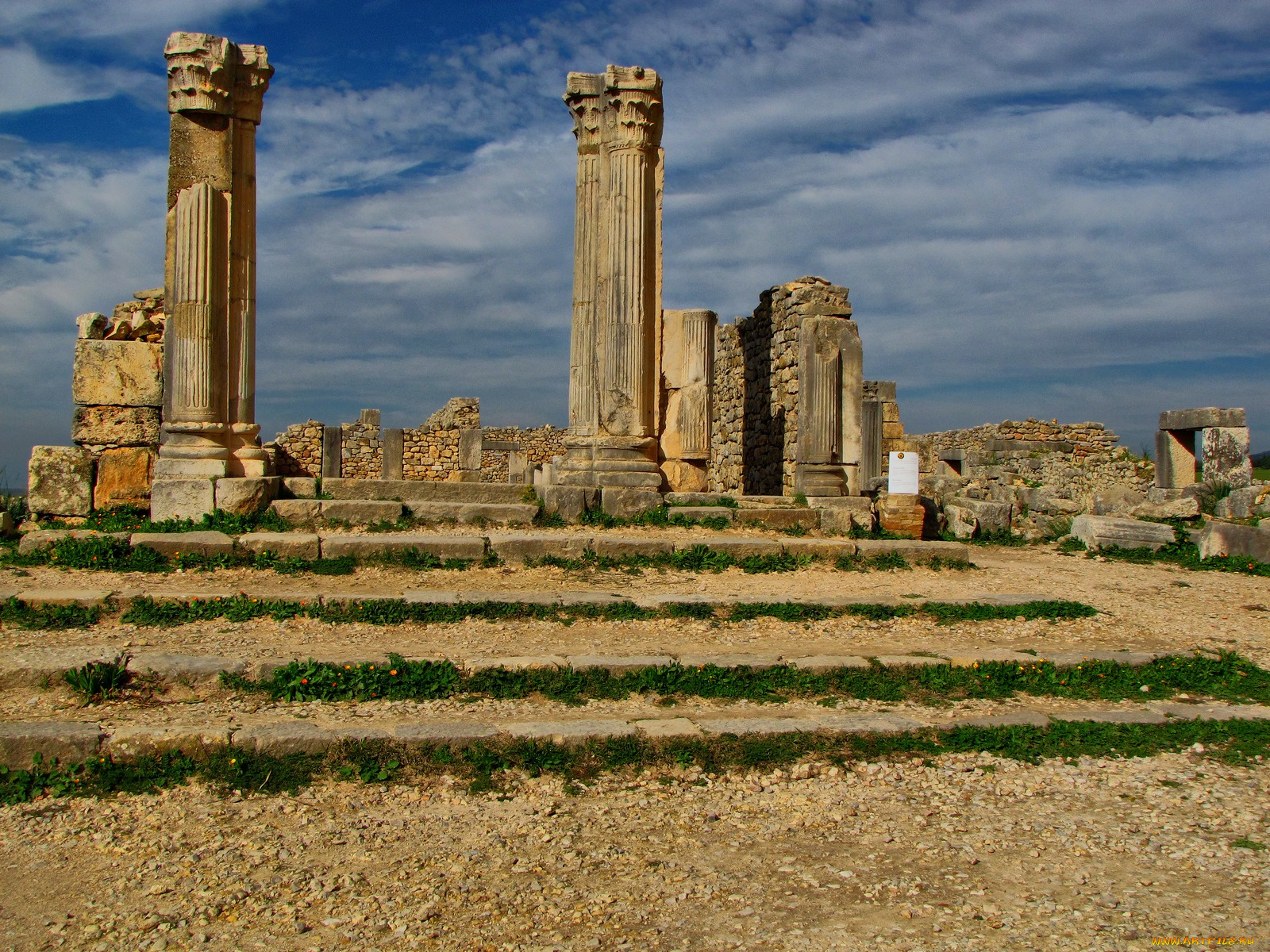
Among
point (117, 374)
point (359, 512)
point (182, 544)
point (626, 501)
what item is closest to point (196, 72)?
point (117, 374)

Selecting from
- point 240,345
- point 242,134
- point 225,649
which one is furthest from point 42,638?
point 242,134

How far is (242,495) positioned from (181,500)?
0.60 metres

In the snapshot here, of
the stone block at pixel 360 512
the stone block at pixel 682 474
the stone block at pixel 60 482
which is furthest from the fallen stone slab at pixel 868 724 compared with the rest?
→ the stone block at pixel 60 482

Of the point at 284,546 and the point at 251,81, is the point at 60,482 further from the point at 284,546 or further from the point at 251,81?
the point at 251,81

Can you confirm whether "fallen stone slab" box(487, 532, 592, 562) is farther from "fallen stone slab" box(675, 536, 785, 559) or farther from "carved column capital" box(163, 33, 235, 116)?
"carved column capital" box(163, 33, 235, 116)

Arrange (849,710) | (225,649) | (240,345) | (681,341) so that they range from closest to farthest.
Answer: (849,710)
(225,649)
(240,345)
(681,341)

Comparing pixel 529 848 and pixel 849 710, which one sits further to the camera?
pixel 849 710

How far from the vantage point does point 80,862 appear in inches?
142

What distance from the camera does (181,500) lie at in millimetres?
9203

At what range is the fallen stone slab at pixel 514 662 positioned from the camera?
5645 millimetres

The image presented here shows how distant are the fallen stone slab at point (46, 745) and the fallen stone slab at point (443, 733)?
1.44 m

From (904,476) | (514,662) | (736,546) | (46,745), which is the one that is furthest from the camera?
(904,476)

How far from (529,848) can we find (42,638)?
13.6 feet

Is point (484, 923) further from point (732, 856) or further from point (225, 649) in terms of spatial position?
point (225, 649)
